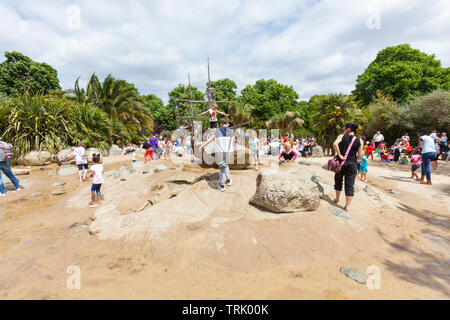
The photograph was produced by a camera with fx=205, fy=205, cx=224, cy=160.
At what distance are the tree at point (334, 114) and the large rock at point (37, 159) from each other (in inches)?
725

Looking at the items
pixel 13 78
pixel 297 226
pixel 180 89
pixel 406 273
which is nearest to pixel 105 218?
pixel 297 226

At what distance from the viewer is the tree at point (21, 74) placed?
2756 centimetres

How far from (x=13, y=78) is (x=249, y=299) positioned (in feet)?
134

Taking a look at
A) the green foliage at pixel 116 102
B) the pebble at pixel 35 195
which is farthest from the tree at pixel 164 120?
the pebble at pixel 35 195

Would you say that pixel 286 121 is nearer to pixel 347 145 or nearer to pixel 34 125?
pixel 34 125

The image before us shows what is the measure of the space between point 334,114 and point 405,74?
17.4 m

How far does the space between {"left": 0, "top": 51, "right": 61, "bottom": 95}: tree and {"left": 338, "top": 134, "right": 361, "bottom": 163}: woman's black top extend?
37.2 metres

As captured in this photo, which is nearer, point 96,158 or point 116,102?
point 96,158

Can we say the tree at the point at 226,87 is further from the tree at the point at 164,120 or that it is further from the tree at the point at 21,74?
the tree at the point at 21,74

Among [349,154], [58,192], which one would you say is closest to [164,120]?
[58,192]

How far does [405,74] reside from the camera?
81.1 ft

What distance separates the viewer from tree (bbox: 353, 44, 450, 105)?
2433cm

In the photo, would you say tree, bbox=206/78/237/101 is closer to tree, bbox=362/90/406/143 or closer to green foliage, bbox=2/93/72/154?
tree, bbox=362/90/406/143

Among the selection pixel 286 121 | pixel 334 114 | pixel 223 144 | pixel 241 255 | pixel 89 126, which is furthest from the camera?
pixel 286 121
